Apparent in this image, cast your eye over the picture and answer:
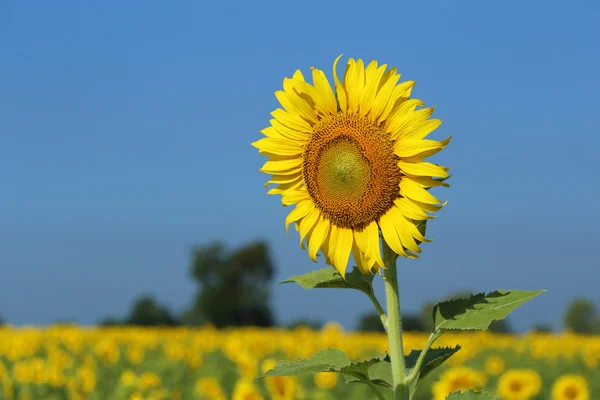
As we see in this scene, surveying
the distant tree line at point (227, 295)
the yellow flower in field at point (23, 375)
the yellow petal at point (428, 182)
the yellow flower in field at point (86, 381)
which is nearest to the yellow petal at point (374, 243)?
the yellow petal at point (428, 182)

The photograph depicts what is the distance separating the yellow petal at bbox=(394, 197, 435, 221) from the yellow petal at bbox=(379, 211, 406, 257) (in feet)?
0.15

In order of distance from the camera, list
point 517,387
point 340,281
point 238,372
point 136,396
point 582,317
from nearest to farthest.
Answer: point 340,281 < point 136,396 < point 517,387 < point 238,372 < point 582,317

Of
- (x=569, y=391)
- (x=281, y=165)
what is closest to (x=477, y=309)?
(x=281, y=165)

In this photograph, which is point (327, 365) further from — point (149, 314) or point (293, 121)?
point (149, 314)

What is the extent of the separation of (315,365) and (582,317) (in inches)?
2445

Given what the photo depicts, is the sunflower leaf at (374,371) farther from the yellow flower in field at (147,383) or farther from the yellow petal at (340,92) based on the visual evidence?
the yellow flower in field at (147,383)

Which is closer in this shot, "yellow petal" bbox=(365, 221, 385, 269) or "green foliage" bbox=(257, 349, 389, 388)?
"green foliage" bbox=(257, 349, 389, 388)

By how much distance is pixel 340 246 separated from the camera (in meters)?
2.80

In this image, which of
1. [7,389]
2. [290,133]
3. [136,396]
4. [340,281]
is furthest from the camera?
[7,389]

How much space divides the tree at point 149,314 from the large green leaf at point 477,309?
2421 inches

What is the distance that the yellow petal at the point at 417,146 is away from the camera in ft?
8.73

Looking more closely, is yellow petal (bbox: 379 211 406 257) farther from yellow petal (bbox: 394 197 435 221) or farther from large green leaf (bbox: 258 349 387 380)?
large green leaf (bbox: 258 349 387 380)

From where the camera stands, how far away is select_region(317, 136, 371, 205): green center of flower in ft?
9.05

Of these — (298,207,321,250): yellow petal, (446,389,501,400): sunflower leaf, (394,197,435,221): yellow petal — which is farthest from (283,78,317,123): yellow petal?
(446,389,501,400): sunflower leaf
